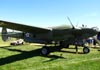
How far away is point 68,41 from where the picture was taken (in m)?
20.0

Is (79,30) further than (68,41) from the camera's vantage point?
No

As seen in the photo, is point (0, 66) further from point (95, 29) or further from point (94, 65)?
point (95, 29)

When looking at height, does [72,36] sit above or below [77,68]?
above

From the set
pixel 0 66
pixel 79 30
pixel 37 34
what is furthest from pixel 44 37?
pixel 0 66

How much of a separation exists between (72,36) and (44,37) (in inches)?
122

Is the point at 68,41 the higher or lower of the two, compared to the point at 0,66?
higher

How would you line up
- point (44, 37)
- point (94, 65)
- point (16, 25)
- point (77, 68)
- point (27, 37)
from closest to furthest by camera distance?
1. point (77, 68)
2. point (94, 65)
3. point (16, 25)
4. point (44, 37)
5. point (27, 37)

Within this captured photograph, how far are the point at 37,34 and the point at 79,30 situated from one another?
4828 millimetres

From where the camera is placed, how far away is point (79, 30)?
18.7m

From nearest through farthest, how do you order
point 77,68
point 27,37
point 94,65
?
point 77,68 < point 94,65 < point 27,37

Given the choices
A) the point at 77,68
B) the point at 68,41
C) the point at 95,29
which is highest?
the point at 95,29

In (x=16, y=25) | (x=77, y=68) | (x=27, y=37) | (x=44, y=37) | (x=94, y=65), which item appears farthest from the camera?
(x=27, y=37)

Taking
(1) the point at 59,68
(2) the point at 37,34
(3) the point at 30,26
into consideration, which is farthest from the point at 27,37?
(1) the point at 59,68

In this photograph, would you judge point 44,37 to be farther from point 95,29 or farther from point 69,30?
point 95,29
